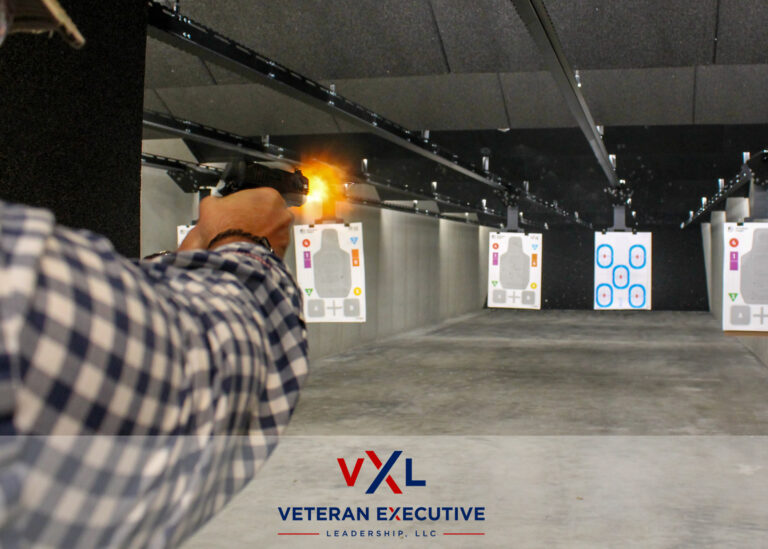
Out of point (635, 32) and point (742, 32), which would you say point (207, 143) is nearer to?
point (635, 32)

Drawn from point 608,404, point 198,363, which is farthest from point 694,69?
point 198,363

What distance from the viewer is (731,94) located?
20.9 ft

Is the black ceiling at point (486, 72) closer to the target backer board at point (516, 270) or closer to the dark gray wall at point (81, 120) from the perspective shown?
the dark gray wall at point (81, 120)

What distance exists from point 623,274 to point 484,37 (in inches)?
377

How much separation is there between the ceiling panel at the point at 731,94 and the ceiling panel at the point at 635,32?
0.81m

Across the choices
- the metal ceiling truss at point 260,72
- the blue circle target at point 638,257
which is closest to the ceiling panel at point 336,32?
the metal ceiling truss at point 260,72

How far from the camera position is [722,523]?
4301mm

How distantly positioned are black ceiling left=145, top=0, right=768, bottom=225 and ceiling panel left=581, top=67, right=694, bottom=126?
0.01 meters

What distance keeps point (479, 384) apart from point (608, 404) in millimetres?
1756

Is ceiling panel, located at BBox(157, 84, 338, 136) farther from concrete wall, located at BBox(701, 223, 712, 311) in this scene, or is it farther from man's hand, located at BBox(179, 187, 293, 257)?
concrete wall, located at BBox(701, 223, 712, 311)

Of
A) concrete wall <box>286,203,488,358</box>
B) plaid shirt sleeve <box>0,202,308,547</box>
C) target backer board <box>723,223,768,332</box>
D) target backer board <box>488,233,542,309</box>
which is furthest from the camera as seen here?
target backer board <box>488,233,542,309</box>

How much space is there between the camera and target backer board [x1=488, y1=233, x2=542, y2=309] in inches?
554

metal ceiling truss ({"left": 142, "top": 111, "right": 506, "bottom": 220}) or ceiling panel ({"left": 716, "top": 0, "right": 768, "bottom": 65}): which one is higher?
ceiling panel ({"left": 716, "top": 0, "right": 768, "bottom": 65})

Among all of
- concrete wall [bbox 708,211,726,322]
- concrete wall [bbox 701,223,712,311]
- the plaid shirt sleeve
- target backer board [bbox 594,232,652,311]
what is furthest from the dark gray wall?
concrete wall [bbox 701,223,712,311]
